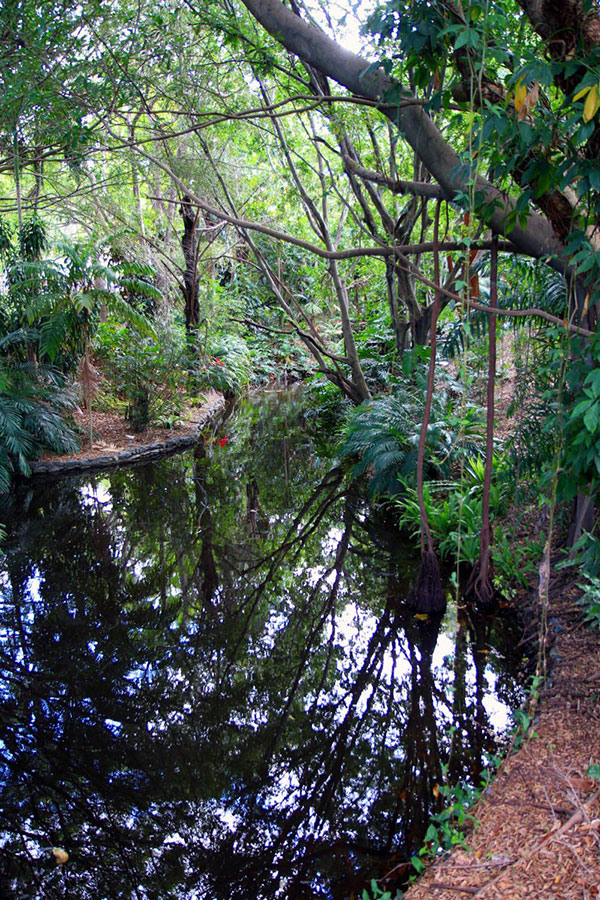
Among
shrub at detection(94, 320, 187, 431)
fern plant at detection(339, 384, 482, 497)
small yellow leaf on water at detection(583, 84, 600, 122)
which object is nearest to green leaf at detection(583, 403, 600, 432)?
small yellow leaf on water at detection(583, 84, 600, 122)

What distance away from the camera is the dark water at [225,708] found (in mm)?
2820

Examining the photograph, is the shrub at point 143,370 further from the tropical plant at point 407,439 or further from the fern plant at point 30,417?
the tropical plant at point 407,439

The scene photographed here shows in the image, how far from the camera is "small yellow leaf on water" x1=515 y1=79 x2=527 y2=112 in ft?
8.65

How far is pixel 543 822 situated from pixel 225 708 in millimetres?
2095

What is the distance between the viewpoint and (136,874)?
2.72 metres

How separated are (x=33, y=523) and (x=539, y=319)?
6.01 meters

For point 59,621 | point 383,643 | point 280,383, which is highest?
point 280,383

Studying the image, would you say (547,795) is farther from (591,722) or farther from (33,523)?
(33,523)

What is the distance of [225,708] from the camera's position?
155 inches

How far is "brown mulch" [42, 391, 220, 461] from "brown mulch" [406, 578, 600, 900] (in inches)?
326

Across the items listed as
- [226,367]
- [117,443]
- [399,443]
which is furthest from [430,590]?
[226,367]

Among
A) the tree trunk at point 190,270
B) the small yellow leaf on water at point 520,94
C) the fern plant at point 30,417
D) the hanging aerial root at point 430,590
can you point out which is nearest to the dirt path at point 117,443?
the fern plant at point 30,417

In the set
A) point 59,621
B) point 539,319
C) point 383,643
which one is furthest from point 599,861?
point 59,621

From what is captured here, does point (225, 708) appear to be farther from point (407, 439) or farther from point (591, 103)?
point (407, 439)
